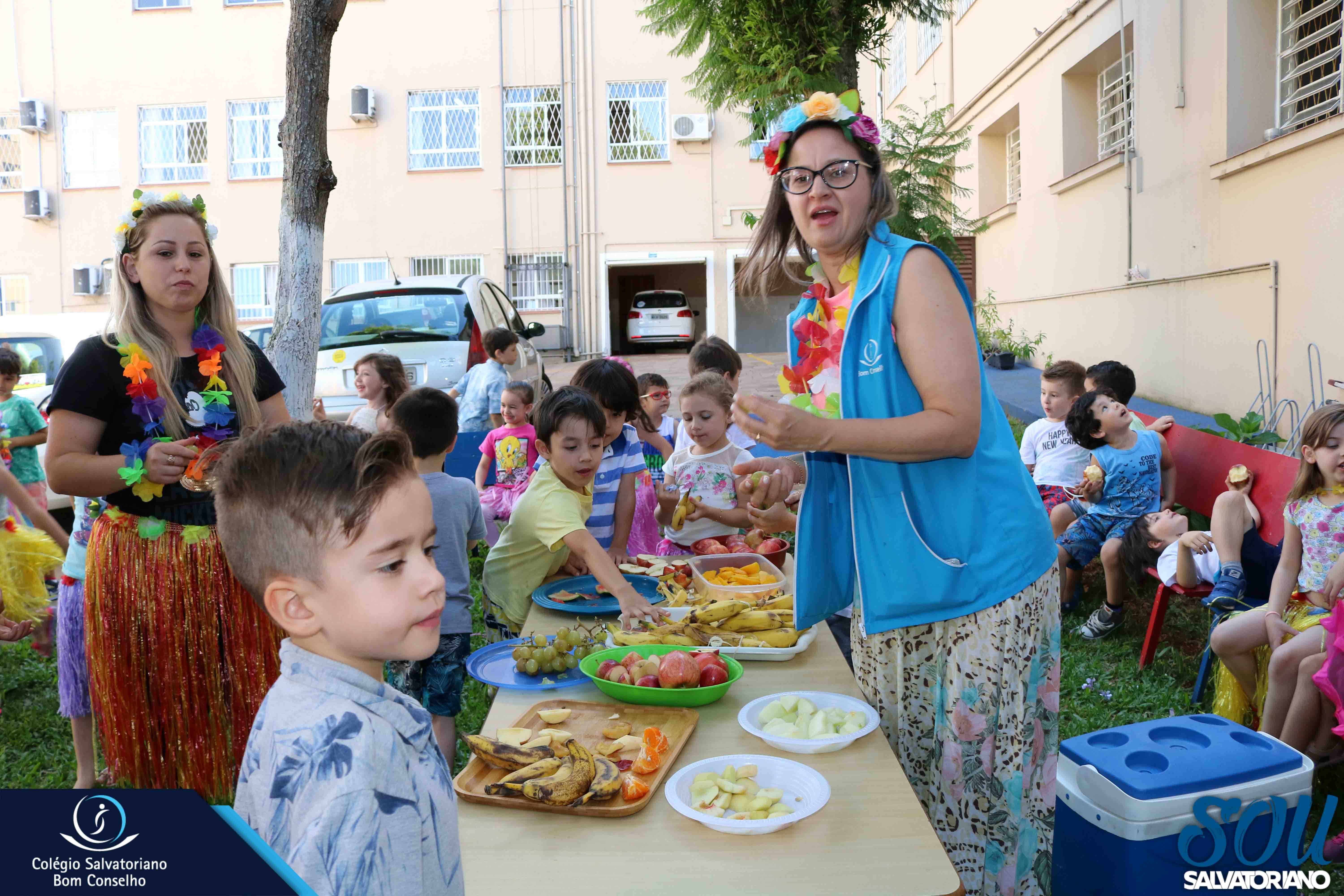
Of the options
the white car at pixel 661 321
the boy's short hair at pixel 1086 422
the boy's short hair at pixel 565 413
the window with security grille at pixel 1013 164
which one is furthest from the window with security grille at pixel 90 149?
the boy's short hair at pixel 1086 422

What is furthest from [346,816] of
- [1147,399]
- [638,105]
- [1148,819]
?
[638,105]

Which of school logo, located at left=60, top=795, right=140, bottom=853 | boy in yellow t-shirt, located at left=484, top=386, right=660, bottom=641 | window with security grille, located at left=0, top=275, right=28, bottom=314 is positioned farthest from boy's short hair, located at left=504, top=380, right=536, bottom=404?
window with security grille, located at left=0, top=275, right=28, bottom=314

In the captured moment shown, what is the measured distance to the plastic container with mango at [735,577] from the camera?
9.45 feet

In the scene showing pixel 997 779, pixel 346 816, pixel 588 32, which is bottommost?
pixel 997 779

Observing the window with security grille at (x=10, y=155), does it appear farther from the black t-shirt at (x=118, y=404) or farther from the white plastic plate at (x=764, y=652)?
the white plastic plate at (x=764, y=652)

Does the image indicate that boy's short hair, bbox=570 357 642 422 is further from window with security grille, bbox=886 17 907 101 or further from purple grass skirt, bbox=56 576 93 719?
window with security grille, bbox=886 17 907 101

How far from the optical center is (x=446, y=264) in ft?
63.9

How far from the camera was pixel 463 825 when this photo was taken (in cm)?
167

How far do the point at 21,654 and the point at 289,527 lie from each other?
17.5ft

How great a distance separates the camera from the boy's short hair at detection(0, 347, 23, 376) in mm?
6402

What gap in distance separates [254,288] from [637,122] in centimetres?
824

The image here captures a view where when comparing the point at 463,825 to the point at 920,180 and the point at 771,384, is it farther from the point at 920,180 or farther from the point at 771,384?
the point at 771,384

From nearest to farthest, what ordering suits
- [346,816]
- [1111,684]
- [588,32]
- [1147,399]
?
[346,816] → [1111,684] → [1147,399] → [588,32]

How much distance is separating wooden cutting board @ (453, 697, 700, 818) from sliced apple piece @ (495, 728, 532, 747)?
22 millimetres
